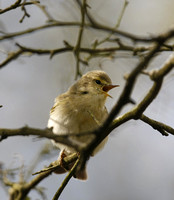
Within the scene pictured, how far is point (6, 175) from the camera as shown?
387cm

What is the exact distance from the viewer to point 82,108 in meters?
4.34

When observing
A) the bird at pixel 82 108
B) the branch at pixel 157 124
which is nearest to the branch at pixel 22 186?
the bird at pixel 82 108

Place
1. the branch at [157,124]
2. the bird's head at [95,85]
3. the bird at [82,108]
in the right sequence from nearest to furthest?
the branch at [157,124] → the bird at [82,108] → the bird's head at [95,85]

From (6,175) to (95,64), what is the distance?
172 cm

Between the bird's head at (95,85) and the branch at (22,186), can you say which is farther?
the bird's head at (95,85)

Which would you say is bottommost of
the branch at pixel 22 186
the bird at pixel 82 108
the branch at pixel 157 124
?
the branch at pixel 22 186

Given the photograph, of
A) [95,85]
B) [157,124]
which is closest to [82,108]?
[95,85]

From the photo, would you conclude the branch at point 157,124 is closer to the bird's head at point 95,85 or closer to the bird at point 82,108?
the bird at point 82,108

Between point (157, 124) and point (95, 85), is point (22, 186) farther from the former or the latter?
point (95, 85)

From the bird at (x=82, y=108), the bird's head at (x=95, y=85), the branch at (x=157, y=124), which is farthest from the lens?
the bird's head at (x=95, y=85)

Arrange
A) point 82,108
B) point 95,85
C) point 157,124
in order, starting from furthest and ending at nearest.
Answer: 1. point 95,85
2. point 82,108
3. point 157,124

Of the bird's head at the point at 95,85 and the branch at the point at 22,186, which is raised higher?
the bird's head at the point at 95,85

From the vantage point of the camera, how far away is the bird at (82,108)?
426 cm

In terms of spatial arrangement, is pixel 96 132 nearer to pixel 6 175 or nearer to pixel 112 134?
pixel 112 134
